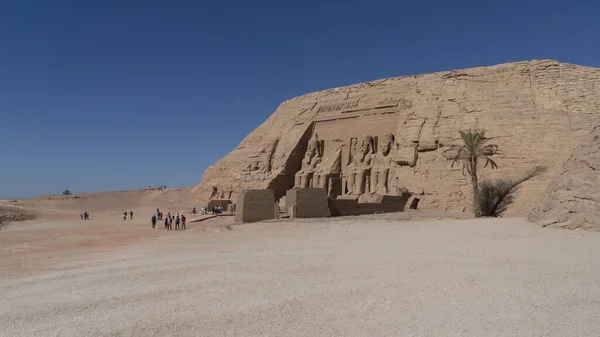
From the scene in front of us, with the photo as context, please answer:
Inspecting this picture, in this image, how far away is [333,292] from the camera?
5566mm

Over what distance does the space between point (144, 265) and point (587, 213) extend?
970 centimetres

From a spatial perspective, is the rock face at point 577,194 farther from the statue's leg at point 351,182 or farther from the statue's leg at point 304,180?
the statue's leg at point 304,180

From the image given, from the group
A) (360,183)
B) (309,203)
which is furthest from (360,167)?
(309,203)

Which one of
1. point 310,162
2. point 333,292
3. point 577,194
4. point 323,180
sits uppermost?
point 310,162

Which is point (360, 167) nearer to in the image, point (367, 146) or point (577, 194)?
point (367, 146)

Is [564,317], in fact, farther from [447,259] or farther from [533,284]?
[447,259]

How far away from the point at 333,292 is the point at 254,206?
15.1 metres

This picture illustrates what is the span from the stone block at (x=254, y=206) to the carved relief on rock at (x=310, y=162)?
982cm

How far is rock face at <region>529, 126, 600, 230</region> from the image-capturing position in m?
9.71

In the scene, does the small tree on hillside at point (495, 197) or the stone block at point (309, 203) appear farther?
the stone block at point (309, 203)

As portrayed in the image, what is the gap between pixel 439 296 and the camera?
5.09 meters

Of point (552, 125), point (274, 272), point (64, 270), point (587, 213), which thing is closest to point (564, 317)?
point (274, 272)

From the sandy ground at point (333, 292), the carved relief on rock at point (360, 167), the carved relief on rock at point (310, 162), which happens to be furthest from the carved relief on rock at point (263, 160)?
the sandy ground at point (333, 292)

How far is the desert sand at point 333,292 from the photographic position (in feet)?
14.2
